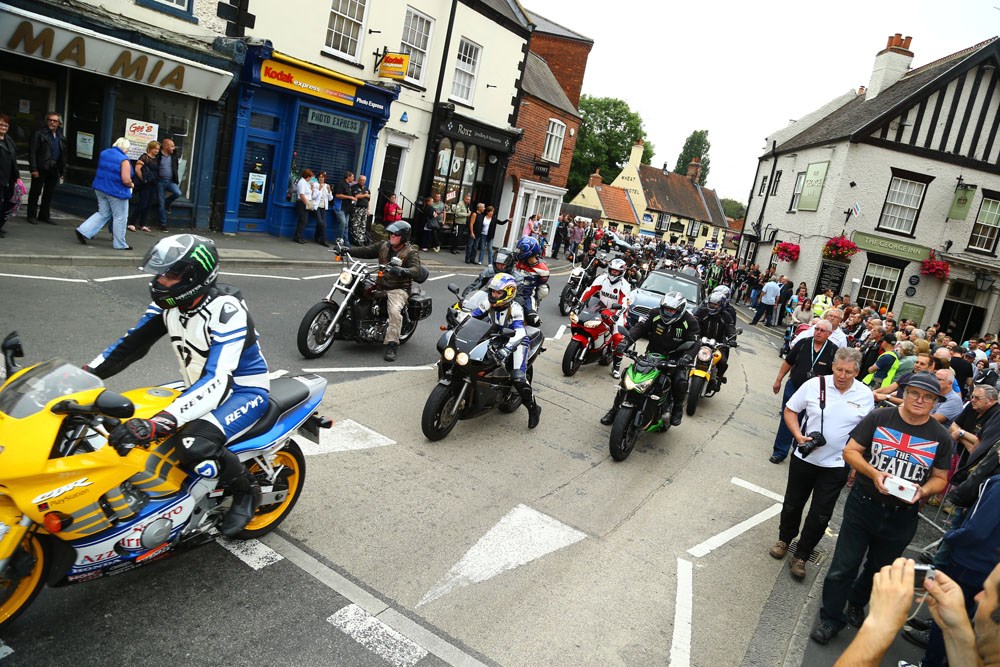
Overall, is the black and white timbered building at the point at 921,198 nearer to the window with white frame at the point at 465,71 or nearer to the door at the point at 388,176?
the window with white frame at the point at 465,71

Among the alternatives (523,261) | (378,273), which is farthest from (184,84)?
(523,261)

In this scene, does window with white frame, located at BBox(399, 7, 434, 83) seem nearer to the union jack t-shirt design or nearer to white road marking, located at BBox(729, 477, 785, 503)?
white road marking, located at BBox(729, 477, 785, 503)

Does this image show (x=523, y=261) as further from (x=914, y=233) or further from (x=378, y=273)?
(x=914, y=233)

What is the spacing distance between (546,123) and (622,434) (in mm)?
23953

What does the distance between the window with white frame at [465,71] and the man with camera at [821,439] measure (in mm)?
18753

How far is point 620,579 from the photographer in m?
5.15

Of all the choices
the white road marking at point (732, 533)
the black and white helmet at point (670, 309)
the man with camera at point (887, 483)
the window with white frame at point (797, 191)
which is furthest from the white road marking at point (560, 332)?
the window with white frame at point (797, 191)

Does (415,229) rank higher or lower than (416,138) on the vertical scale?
lower

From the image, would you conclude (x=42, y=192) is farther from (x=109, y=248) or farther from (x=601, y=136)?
(x=601, y=136)

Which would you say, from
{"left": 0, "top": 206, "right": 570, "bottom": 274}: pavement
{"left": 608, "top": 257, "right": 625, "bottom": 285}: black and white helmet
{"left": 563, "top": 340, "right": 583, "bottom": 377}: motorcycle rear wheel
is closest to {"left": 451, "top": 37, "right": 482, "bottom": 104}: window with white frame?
{"left": 0, "top": 206, "right": 570, "bottom": 274}: pavement

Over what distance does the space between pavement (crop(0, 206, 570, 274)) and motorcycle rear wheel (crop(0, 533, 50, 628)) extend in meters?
8.10

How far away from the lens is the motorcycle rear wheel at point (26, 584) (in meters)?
3.25

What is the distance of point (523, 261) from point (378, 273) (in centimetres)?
206

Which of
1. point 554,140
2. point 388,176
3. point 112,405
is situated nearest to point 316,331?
point 112,405
